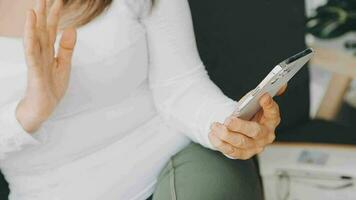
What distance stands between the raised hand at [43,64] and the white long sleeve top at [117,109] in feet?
0.16

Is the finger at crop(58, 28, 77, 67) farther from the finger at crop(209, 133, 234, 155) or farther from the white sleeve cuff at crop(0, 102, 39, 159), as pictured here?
the finger at crop(209, 133, 234, 155)

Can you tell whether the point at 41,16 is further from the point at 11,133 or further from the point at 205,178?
the point at 205,178

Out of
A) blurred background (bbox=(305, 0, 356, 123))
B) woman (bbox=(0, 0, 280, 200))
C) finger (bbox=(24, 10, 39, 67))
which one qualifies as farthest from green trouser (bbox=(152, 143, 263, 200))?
blurred background (bbox=(305, 0, 356, 123))

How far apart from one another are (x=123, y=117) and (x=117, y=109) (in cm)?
2

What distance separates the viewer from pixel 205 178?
0.99 metres

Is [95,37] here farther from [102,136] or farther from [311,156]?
[311,156]

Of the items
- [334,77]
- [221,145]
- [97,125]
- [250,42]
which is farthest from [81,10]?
[334,77]

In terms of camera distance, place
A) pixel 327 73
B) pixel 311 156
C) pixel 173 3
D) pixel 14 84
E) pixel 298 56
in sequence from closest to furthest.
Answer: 1. pixel 298 56
2. pixel 14 84
3. pixel 173 3
4. pixel 311 156
5. pixel 327 73

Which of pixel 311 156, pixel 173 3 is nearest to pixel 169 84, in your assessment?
pixel 173 3

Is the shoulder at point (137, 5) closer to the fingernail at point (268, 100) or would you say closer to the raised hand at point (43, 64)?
the raised hand at point (43, 64)

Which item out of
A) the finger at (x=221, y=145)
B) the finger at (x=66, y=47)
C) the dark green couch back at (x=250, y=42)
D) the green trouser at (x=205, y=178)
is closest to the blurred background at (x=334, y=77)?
the dark green couch back at (x=250, y=42)

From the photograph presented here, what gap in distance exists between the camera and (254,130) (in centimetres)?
90

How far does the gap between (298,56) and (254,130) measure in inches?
5.6

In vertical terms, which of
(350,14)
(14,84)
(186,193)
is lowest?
(350,14)
